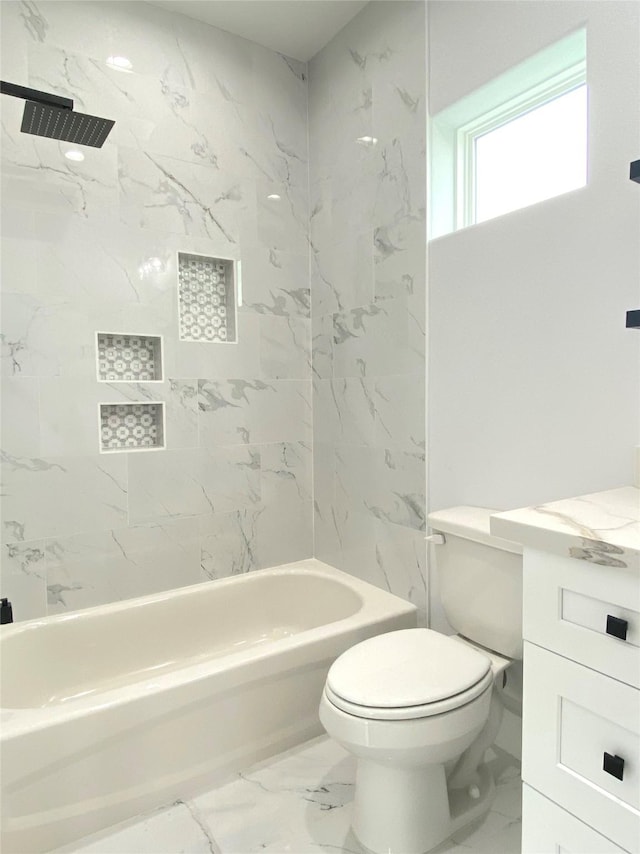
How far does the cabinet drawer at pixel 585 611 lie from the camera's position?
884 millimetres

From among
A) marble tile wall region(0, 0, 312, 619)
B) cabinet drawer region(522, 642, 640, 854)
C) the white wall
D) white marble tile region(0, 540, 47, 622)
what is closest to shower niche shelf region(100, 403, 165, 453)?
marble tile wall region(0, 0, 312, 619)

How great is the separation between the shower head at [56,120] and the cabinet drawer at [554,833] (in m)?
2.02

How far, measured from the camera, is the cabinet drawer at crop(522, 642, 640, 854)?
895 millimetres

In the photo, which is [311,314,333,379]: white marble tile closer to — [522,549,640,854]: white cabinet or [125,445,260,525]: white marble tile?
[125,445,260,525]: white marble tile

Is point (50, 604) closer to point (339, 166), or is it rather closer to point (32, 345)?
point (32, 345)

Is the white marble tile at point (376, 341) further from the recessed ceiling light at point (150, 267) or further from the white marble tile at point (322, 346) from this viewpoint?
the recessed ceiling light at point (150, 267)

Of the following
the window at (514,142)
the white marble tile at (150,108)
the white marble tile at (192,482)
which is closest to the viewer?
the window at (514,142)

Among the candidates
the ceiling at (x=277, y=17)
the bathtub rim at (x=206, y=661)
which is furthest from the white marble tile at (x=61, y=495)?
the ceiling at (x=277, y=17)

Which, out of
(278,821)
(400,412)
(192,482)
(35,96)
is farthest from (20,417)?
(278,821)

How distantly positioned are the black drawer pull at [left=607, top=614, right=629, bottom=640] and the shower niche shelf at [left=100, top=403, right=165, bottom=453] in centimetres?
186

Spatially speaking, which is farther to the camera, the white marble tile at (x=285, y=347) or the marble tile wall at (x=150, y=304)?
the white marble tile at (x=285, y=347)

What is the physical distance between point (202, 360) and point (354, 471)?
2.74 ft

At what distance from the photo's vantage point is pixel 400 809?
1485mm

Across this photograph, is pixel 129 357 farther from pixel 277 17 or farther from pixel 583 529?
pixel 583 529
